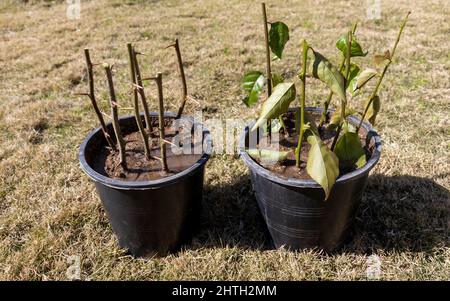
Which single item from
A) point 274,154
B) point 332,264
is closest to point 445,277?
point 332,264

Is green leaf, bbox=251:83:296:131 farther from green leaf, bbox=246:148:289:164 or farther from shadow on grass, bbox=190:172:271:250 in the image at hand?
shadow on grass, bbox=190:172:271:250

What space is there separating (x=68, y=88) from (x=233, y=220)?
223 cm

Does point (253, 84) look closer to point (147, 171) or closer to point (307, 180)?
point (307, 180)

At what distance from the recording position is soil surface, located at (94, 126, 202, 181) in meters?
1.77

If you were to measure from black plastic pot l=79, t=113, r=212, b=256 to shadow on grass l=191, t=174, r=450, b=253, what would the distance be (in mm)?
185

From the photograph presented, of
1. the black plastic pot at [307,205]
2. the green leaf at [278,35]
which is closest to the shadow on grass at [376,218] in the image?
the black plastic pot at [307,205]

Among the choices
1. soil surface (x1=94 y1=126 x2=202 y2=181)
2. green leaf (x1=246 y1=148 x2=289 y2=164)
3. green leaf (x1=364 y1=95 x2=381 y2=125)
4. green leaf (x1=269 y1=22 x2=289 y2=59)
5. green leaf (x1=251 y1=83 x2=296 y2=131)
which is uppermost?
green leaf (x1=269 y1=22 x2=289 y2=59)

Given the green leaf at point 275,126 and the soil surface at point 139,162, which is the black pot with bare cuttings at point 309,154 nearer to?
the green leaf at point 275,126

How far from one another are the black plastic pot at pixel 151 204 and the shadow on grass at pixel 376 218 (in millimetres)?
185

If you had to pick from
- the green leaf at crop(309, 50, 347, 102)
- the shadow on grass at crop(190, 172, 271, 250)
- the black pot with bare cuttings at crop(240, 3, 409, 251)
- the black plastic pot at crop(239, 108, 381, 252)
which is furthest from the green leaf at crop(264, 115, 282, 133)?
the green leaf at crop(309, 50, 347, 102)

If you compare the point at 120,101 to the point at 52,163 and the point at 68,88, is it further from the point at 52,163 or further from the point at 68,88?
the point at 52,163

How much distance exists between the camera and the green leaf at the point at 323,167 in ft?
4.83

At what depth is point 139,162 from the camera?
1.85m

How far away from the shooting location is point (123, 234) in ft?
6.22
